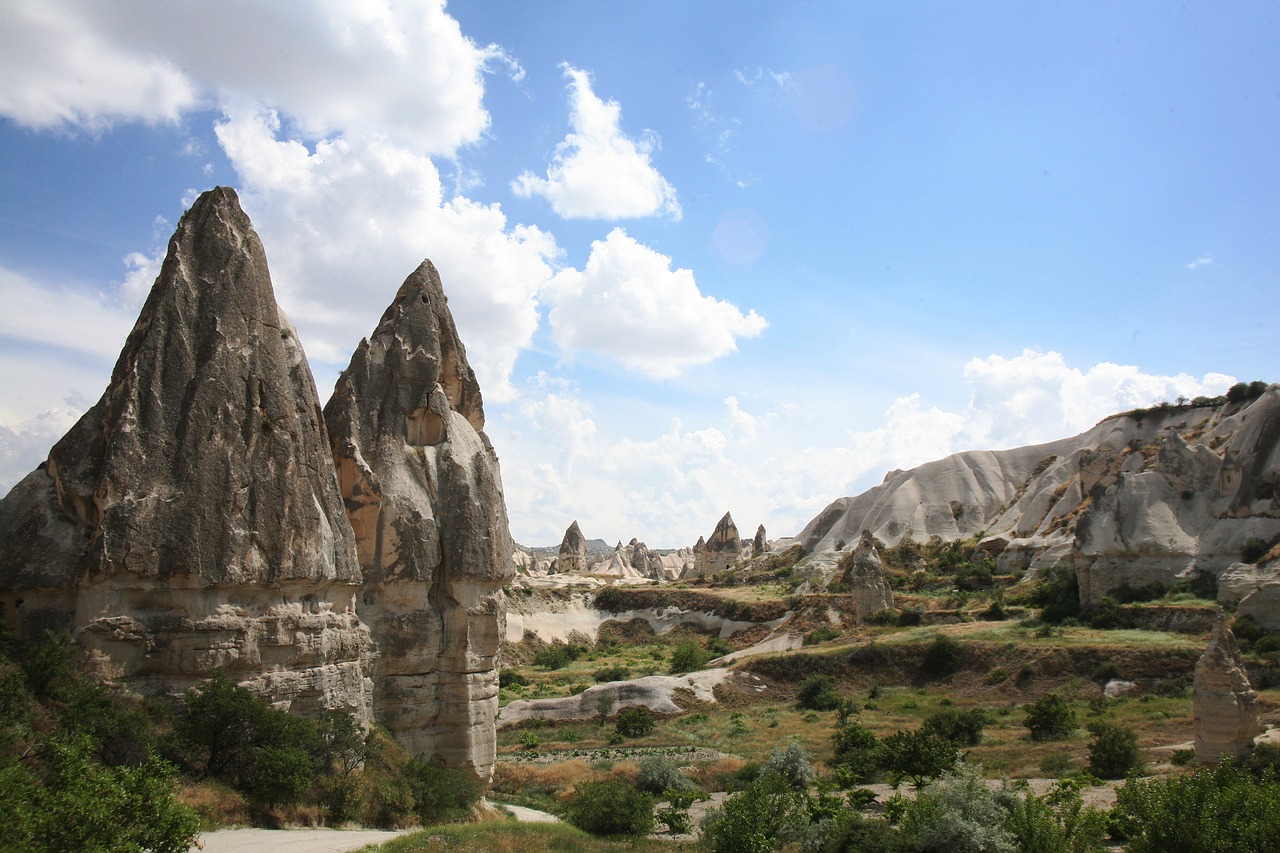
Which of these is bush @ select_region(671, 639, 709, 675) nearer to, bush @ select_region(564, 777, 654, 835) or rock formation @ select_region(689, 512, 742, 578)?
bush @ select_region(564, 777, 654, 835)

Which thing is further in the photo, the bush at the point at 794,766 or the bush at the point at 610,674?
the bush at the point at 610,674

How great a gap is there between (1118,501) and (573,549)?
60505 mm

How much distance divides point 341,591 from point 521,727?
67.7 ft

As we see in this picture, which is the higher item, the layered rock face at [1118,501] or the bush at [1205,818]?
the layered rock face at [1118,501]

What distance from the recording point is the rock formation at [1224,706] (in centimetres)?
1641

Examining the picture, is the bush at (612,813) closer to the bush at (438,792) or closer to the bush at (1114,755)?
the bush at (438,792)

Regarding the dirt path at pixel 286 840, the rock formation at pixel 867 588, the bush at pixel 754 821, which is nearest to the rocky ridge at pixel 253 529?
the dirt path at pixel 286 840

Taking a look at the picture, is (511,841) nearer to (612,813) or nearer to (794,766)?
(612,813)

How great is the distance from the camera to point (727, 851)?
548 inches

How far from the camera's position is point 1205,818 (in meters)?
9.94

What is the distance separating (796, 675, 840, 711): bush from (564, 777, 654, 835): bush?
57.0ft

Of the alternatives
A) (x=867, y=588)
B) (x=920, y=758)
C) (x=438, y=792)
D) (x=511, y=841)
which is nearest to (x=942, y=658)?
(x=867, y=588)

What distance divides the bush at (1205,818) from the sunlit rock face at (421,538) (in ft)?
36.4

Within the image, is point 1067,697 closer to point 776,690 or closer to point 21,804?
point 776,690
